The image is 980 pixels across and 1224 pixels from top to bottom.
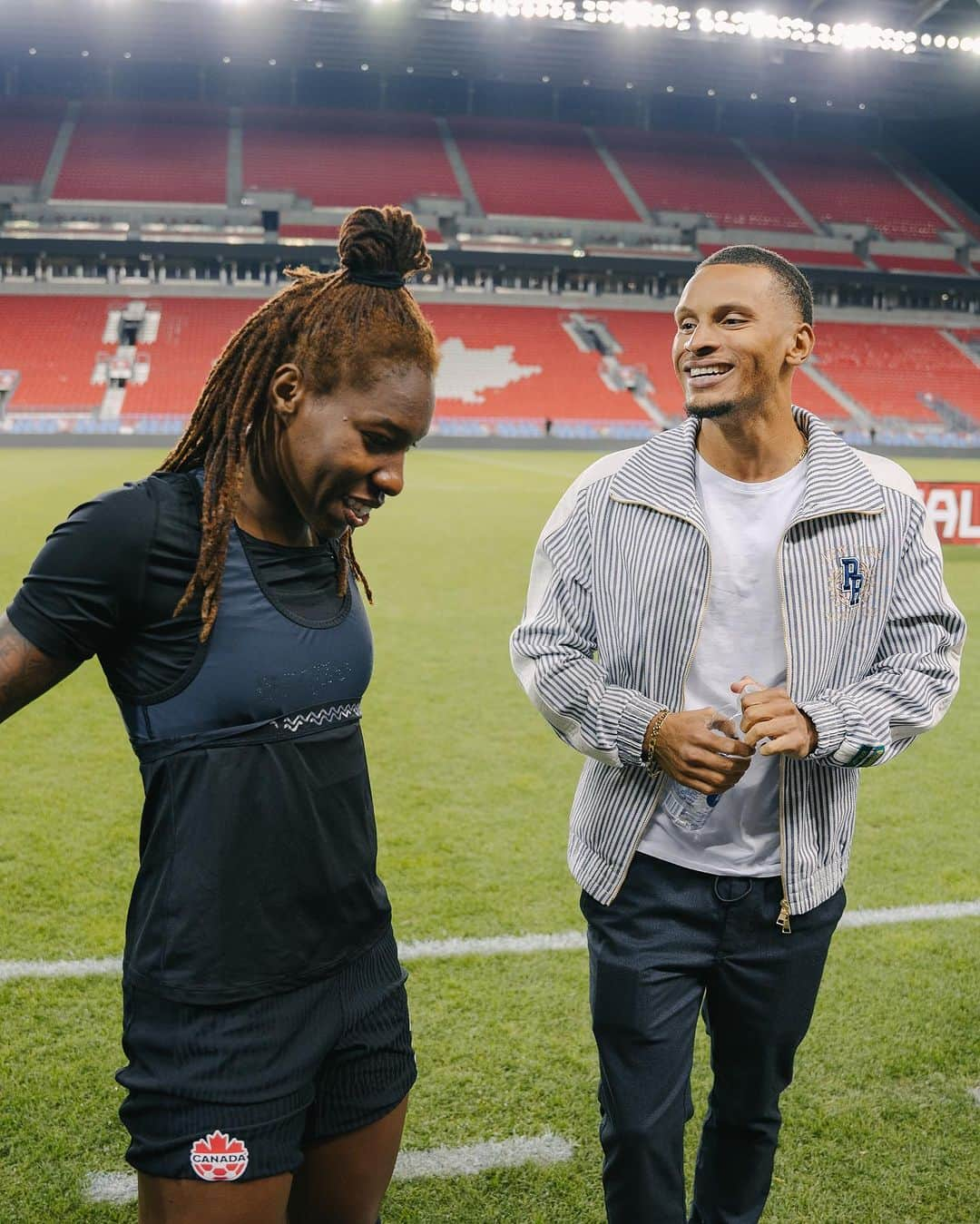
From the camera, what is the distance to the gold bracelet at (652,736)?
6.61 feet

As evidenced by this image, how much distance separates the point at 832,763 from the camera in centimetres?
204

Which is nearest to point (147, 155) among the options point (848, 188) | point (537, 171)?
point (537, 171)

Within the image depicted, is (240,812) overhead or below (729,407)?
below

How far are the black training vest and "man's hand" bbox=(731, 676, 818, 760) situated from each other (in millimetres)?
738

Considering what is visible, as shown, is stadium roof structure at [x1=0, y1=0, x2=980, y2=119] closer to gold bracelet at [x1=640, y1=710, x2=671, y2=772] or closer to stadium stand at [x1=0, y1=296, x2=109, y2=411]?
stadium stand at [x1=0, y1=296, x2=109, y2=411]

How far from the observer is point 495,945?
12.8 ft

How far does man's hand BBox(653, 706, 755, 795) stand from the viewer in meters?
1.91

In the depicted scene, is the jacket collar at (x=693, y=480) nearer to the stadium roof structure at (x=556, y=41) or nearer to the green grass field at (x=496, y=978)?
the green grass field at (x=496, y=978)

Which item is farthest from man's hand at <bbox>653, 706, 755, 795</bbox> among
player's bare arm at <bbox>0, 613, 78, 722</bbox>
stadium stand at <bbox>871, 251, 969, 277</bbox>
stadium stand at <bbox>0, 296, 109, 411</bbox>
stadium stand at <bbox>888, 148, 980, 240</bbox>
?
stadium stand at <bbox>888, 148, 980, 240</bbox>

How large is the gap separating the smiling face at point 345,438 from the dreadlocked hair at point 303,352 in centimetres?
2

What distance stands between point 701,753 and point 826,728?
0.25 meters

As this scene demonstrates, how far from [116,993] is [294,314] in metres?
2.64

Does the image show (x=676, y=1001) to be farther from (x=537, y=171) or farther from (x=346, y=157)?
(x=537, y=171)

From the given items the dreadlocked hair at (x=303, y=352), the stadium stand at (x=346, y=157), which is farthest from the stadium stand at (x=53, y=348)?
the dreadlocked hair at (x=303, y=352)
